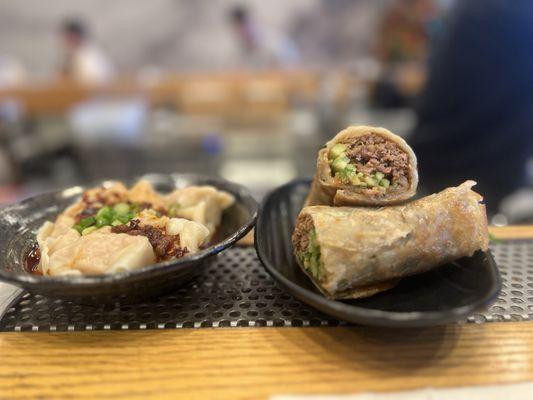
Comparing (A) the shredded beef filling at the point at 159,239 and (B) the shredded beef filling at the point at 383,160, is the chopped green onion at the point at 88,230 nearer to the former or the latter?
(A) the shredded beef filling at the point at 159,239

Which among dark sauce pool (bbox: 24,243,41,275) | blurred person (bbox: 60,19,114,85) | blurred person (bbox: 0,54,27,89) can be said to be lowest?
dark sauce pool (bbox: 24,243,41,275)

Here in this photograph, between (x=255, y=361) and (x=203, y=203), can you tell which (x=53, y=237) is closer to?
(x=203, y=203)

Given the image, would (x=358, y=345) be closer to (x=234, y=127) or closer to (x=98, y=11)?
(x=234, y=127)

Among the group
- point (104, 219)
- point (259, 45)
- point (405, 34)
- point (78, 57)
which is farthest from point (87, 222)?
point (405, 34)

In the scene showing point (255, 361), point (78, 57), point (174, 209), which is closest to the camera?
point (255, 361)

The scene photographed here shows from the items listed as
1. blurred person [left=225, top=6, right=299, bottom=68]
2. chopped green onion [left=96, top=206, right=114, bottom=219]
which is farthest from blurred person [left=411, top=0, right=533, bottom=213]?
blurred person [left=225, top=6, right=299, bottom=68]

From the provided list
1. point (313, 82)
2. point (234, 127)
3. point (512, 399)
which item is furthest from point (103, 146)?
point (512, 399)

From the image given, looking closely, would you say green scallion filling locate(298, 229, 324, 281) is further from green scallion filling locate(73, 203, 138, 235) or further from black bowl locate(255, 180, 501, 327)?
green scallion filling locate(73, 203, 138, 235)
